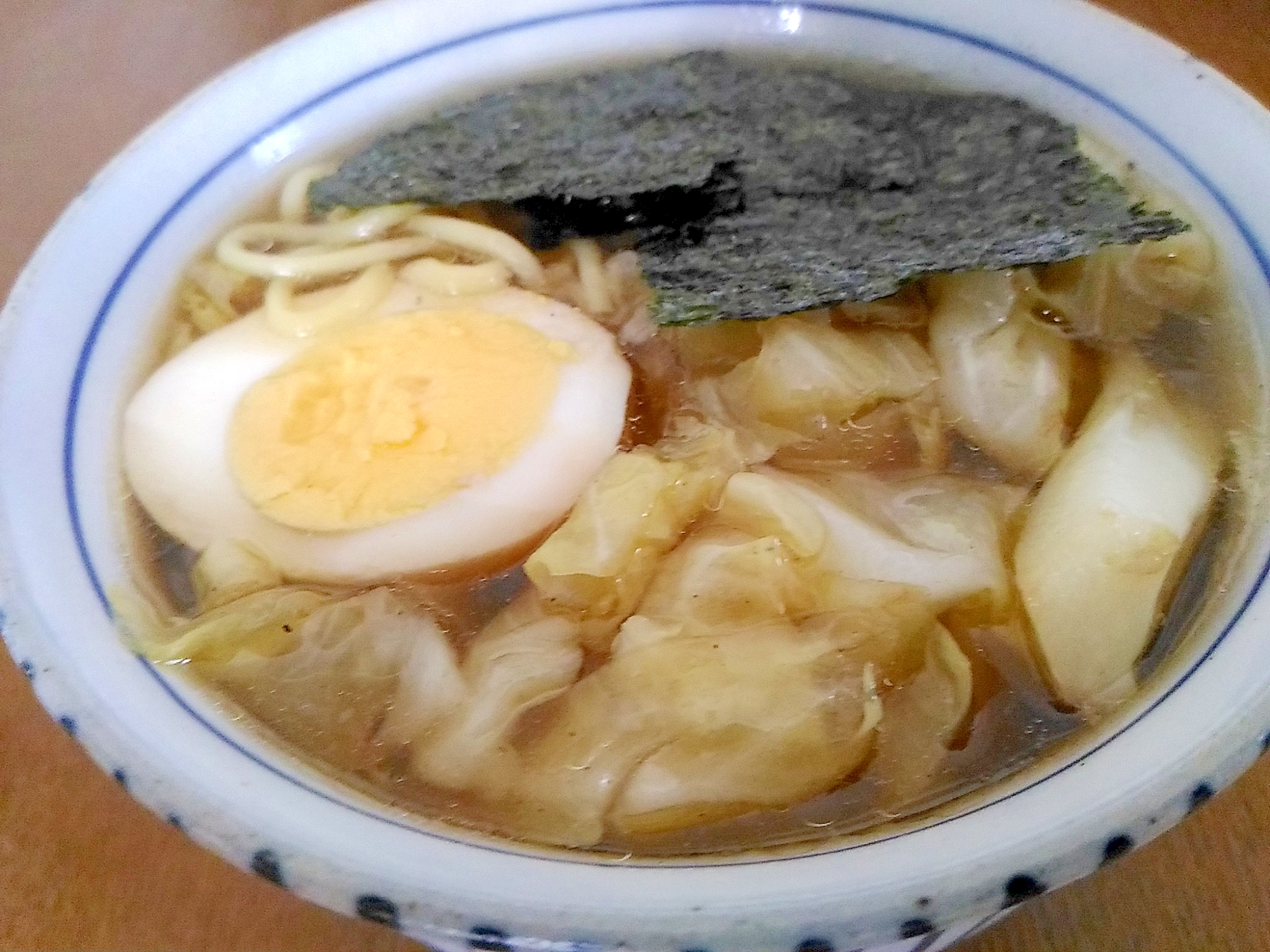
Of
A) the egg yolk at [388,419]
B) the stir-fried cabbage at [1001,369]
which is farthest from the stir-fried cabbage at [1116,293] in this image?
the egg yolk at [388,419]

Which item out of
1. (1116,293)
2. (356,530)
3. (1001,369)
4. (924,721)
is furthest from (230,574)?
(1116,293)

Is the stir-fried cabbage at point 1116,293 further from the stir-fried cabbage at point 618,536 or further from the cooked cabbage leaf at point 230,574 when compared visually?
the cooked cabbage leaf at point 230,574

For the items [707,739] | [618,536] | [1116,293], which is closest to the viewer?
[707,739]

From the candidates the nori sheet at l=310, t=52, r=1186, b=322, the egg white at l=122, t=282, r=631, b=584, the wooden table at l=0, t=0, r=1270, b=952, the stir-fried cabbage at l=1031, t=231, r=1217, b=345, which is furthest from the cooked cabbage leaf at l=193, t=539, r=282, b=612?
the stir-fried cabbage at l=1031, t=231, r=1217, b=345

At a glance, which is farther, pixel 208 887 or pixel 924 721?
pixel 208 887

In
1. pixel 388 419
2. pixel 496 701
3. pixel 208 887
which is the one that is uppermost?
pixel 388 419

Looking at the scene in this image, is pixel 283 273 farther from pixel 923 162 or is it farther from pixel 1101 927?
pixel 1101 927

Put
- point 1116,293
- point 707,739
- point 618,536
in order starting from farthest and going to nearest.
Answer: point 1116,293, point 618,536, point 707,739

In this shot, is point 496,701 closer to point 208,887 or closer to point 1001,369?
point 208,887
